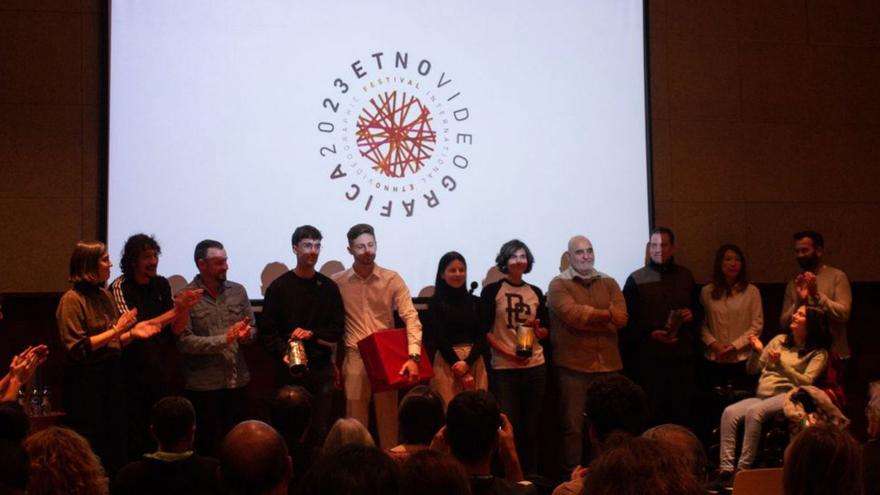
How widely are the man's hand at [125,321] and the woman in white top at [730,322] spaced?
3.51 meters

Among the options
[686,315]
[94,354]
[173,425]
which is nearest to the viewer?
[173,425]

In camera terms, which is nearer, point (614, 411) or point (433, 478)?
point (433, 478)

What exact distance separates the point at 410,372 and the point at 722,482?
177 centimetres

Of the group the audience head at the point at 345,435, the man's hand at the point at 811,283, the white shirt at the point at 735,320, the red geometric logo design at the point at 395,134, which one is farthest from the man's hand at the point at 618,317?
the audience head at the point at 345,435

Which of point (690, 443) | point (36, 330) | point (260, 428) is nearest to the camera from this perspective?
point (260, 428)

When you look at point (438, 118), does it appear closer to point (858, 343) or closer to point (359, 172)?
point (359, 172)

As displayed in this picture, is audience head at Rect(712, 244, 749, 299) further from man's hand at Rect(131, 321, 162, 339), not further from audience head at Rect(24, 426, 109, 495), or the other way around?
audience head at Rect(24, 426, 109, 495)

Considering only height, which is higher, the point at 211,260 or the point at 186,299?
the point at 211,260

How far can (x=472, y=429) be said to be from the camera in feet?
9.25

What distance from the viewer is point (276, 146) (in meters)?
5.97

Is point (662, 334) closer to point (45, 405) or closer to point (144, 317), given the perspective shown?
point (144, 317)

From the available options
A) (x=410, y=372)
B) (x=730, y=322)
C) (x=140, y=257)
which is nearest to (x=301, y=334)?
(x=410, y=372)

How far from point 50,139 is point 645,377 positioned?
3.88 metres

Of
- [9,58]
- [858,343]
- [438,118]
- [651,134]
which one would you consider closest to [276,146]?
[438,118]
